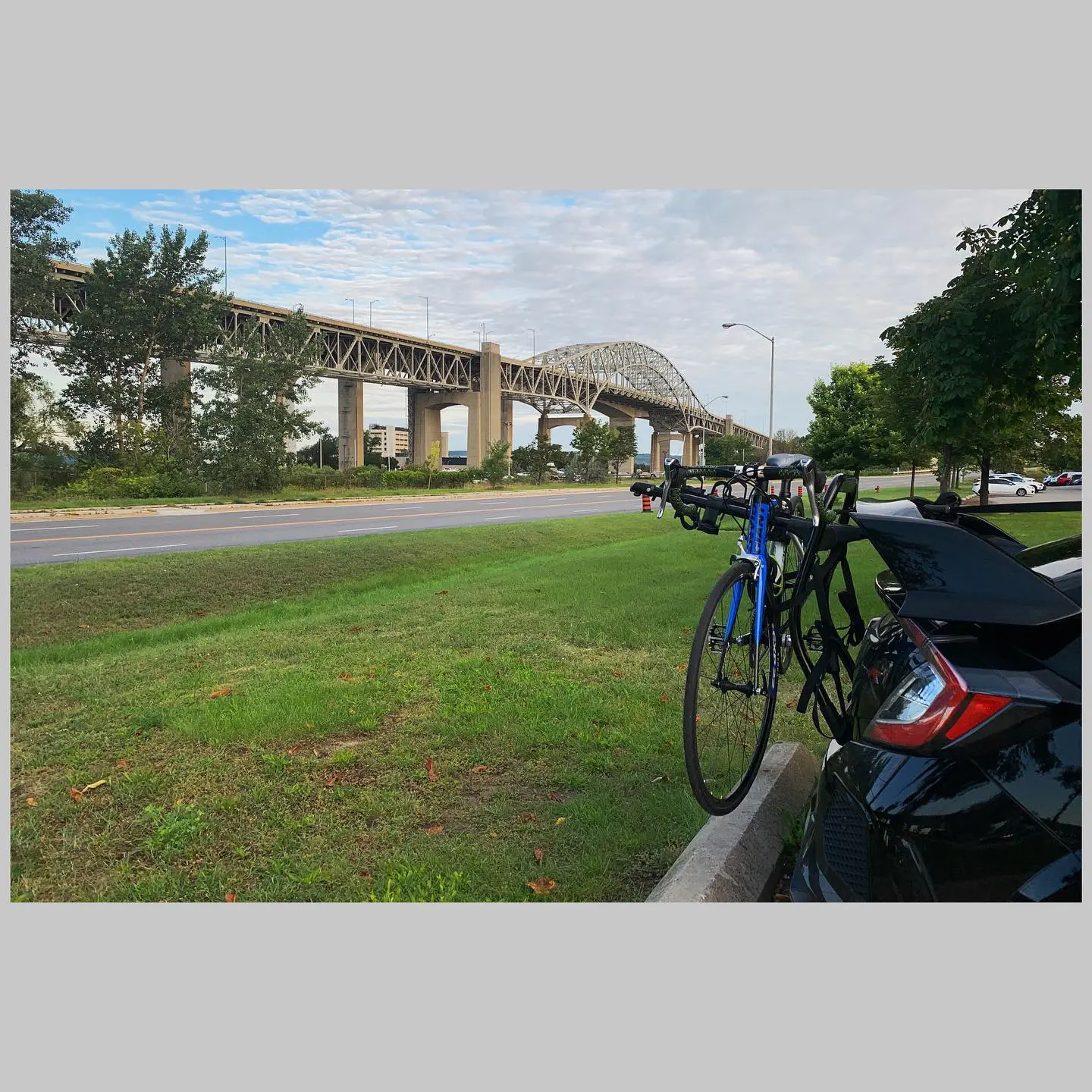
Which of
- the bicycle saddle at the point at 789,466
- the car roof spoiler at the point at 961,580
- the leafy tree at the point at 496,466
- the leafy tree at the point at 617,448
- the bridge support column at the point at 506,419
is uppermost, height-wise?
the bridge support column at the point at 506,419

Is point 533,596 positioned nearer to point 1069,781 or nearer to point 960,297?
point 960,297

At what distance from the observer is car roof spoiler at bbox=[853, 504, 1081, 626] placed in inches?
72.5

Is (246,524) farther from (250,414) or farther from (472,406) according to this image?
(472,406)

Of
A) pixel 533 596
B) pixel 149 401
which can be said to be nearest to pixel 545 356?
pixel 149 401

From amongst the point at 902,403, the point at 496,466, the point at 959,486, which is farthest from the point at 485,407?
the point at 902,403

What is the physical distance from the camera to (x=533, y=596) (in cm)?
902

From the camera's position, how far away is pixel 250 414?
3241 cm

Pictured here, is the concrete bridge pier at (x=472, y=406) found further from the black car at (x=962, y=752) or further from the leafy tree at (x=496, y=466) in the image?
the black car at (x=962, y=752)

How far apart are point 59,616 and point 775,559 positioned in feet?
27.4

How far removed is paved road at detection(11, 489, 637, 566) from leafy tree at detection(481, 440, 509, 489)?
16.8 meters

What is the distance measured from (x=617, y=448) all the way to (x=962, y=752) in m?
73.0

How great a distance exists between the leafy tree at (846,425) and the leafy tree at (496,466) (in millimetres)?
19209

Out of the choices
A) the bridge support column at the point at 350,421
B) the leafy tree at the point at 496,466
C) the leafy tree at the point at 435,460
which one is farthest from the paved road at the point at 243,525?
the bridge support column at the point at 350,421

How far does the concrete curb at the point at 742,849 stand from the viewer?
2.49 metres
